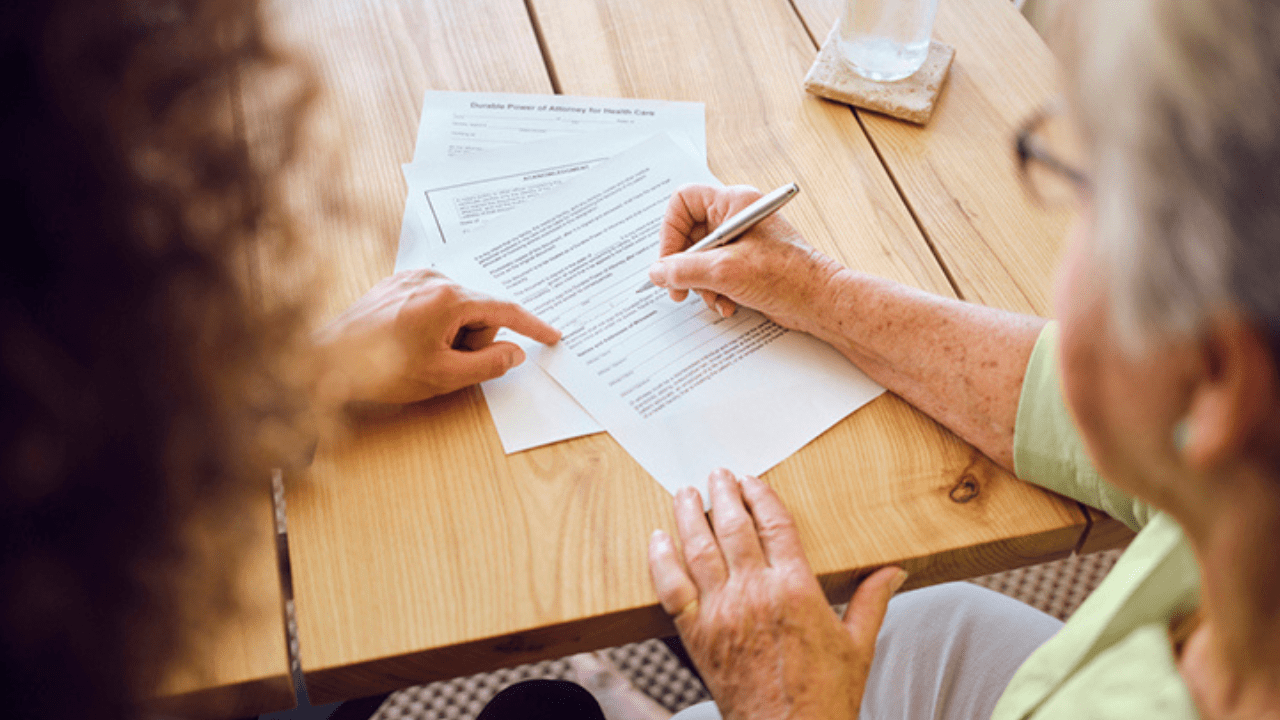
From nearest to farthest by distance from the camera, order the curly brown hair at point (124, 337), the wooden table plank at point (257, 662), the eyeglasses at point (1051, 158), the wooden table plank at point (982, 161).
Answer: the curly brown hair at point (124, 337)
the eyeglasses at point (1051, 158)
the wooden table plank at point (257, 662)
the wooden table plank at point (982, 161)

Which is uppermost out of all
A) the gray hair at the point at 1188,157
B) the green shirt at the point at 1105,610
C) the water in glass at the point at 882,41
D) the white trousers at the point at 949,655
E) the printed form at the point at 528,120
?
the water in glass at the point at 882,41

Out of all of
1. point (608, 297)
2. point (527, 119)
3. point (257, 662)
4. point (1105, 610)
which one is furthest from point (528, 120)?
point (1105, 610)

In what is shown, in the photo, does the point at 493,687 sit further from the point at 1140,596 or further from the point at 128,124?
the point at 128,124

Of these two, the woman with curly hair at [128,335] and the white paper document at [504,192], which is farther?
the white paper document at [504,192]

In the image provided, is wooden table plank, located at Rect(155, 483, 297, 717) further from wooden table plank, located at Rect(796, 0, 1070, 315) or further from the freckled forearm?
wooden table plank, located at Rect(796, 0, 1070, 315)

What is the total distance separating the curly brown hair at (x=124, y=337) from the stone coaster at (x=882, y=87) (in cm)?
74

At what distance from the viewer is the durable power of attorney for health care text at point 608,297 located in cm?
77

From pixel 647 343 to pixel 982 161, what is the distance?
45 centimetres

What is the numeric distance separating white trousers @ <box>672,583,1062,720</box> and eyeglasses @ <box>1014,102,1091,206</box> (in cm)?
53

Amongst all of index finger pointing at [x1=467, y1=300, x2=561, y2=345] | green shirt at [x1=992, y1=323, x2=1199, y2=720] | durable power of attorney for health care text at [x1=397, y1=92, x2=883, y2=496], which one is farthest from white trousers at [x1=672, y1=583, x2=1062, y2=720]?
index finger pointing at [x1=467, y1=300, x2=561, y2=345]

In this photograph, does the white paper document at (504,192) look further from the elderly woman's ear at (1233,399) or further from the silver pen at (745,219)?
the elderly woman's ear at (1233,399)

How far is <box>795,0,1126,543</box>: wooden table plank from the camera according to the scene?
875 mm

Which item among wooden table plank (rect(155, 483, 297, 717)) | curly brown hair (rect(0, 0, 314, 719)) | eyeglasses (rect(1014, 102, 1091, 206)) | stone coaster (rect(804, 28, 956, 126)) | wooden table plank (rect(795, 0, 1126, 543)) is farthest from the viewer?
stone coaster (rect(804, 28, 956, 126))

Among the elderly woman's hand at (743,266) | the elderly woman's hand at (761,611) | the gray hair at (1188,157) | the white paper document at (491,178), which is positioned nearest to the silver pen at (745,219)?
the elderly woman's hand at (743,266)
